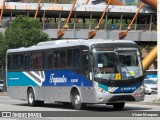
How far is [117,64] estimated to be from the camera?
24.4m

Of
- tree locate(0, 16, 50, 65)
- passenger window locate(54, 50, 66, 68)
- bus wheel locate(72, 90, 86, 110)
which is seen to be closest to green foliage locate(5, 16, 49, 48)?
tree locate(0, 16, 50, 65)

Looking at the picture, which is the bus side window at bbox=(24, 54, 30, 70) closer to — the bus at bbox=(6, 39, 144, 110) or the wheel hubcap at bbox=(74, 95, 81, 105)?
the bus at bbox=(6, 39, 144, 110)

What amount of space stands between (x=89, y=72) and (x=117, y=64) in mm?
1229

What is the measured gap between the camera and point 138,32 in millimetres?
79500

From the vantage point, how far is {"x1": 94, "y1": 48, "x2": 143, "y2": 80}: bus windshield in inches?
956

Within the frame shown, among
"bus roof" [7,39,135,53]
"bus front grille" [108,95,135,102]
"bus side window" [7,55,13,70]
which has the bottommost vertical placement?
"bus front grille" [108,95,135,102]

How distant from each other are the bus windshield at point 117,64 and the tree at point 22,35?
34.4m

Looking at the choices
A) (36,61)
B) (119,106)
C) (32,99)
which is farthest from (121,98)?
(32,99)

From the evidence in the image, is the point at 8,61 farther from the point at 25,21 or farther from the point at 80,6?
the point at 80,6

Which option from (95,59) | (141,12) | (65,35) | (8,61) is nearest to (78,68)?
(95,59)

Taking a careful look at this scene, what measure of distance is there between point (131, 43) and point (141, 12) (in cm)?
5768

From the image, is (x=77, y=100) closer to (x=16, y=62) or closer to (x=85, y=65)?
(x=85, y=65)

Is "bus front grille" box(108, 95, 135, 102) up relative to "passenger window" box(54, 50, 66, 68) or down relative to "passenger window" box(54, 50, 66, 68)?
down

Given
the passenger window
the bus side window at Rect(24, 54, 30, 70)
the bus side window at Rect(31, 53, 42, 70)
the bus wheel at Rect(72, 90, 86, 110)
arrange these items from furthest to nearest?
the bus side window at Rect(24, 54, 30, 70) < the bus side window at Rect(31, 53, 42, 70) < the passenger window < the bus wheel at Rect(72, 90, 86, 110)
